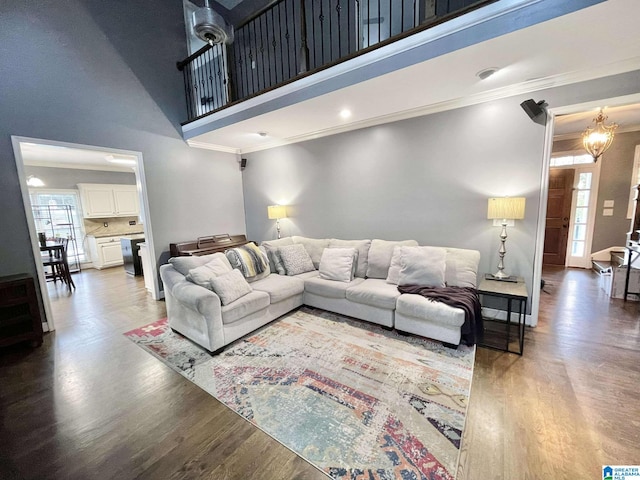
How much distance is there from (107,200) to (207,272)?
5.92 metres

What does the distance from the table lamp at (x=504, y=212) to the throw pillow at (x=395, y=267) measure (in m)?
0.99

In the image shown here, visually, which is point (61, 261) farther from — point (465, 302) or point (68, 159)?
point (465, 302)

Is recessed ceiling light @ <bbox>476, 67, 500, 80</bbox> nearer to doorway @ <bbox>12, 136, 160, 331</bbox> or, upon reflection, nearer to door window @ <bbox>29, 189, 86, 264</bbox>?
doorway @ <bbox>12, 136, 160, 331</bbox>

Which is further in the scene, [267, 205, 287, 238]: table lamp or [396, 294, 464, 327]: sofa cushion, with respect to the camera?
→ [267, 205, 287, 238]: table lamp

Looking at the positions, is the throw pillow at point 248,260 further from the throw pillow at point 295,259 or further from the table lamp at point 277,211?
the table lamp at point 277,211

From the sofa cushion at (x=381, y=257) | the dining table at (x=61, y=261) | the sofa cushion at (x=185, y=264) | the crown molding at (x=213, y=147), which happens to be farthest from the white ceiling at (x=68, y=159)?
the sofa cushion at (x=381, y=257)

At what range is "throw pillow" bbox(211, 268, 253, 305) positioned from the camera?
2.62m

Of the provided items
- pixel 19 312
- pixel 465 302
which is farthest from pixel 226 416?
pixel 19 312

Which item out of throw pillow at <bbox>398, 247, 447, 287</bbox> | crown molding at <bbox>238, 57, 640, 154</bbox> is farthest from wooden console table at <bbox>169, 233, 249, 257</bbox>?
throw pillow at <bbox>398, 247, 447, 287</bbox>

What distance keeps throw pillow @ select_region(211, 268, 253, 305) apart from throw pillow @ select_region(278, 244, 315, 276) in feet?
2.84

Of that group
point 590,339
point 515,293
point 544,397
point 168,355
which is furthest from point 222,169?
point 590,339

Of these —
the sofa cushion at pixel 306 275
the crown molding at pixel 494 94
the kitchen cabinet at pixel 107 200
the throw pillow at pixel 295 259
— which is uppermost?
the crown molding at pixel 494 94

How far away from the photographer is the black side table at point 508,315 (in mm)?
2420

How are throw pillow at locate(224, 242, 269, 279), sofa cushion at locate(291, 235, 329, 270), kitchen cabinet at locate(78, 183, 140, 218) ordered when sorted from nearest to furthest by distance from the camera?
throw pillow at locate(224, 242, 269, 279) < sofa cushion at locate(291, 235, 329, 270) < kitchen cabinet at locate(78, 183, 140, 218)
